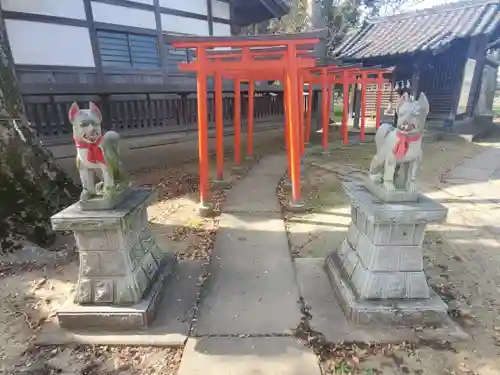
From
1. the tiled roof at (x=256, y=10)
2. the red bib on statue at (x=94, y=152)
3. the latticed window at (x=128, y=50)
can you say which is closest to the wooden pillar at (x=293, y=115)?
the red bib on statue at (x=94, y=152)

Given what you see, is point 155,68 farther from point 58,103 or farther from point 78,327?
point 78,327

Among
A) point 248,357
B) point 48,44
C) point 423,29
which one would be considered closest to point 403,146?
point 248,357

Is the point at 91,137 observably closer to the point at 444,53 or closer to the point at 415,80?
the point at 415,80

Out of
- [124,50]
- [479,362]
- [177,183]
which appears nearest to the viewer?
[479,362]

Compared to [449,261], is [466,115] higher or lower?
higher

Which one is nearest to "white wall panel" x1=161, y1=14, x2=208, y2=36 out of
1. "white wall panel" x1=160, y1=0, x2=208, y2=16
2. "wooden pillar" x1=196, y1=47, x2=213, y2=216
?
"white wall panel" x1=160, y1=0, x2=208, y2=16

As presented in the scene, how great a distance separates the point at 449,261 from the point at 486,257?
0.58 meters

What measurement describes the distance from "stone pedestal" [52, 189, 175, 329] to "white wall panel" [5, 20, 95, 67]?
6.22 meters

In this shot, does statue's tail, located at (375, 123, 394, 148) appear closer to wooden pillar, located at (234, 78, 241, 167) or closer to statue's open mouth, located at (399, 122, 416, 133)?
statue's open mouth, located at (399, 122, 416, 133)

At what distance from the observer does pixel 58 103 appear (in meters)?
6.95

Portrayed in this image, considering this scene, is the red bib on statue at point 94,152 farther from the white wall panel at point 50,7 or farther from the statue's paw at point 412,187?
the white wall panel at point 50,7

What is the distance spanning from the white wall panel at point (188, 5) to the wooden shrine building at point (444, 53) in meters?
7.11

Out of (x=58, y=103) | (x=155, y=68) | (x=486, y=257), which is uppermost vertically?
(x=155, y=68)

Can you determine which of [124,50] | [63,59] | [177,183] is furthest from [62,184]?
[124,50]
